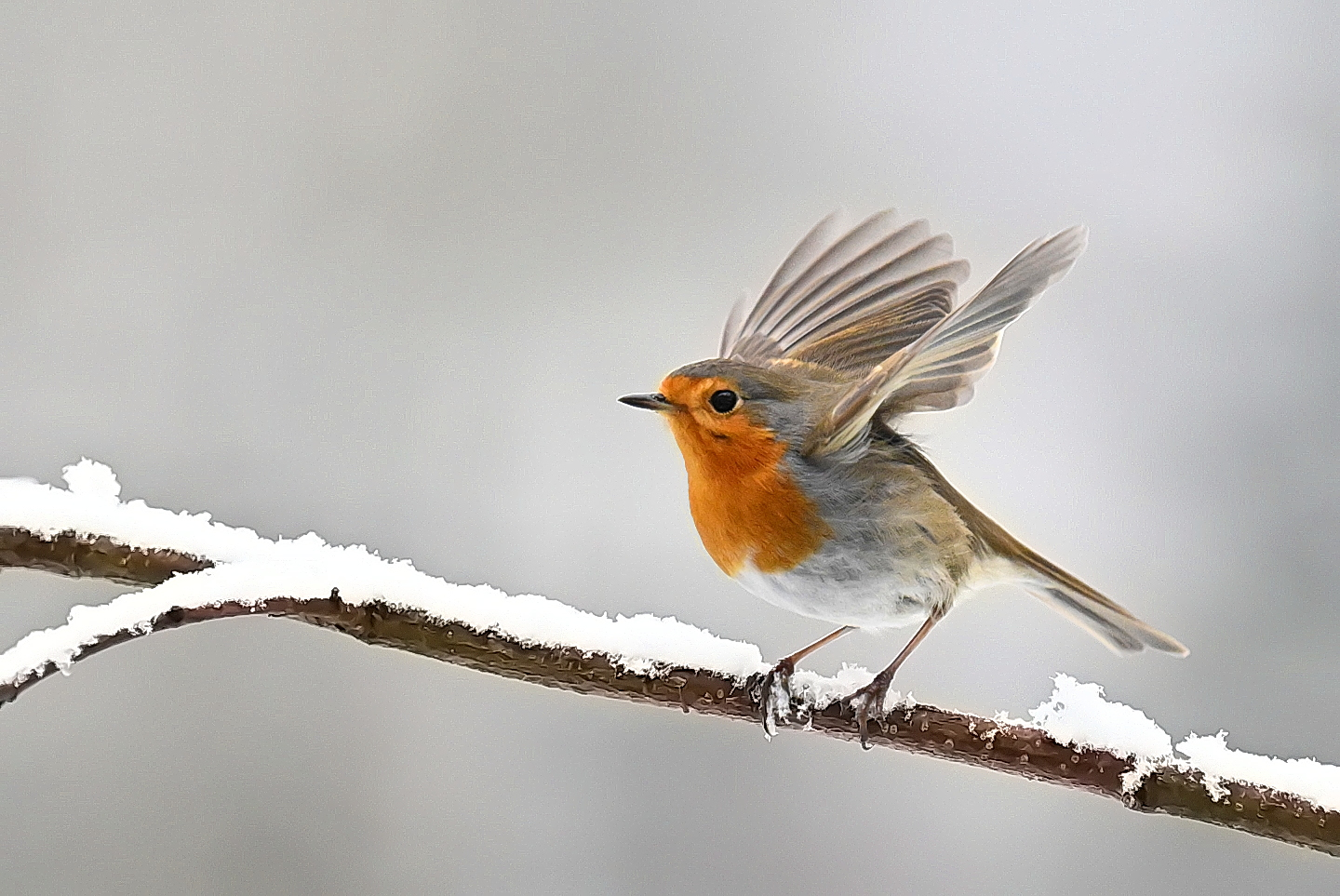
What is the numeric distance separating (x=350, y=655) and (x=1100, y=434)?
61.0 inches

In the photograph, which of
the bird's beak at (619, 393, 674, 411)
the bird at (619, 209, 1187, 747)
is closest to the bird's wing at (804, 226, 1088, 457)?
the bird at (619, 209, 1187, 747)

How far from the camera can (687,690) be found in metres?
0.74

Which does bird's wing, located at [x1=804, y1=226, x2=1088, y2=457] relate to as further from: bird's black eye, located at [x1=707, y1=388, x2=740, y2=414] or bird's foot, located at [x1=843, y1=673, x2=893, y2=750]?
bird's foot, located at [x1=843, y1=673, x2=893, y2=750]

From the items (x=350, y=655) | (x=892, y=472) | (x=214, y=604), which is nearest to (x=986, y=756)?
(x=892, y=472)

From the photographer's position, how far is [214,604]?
60cm

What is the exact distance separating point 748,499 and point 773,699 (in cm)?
15

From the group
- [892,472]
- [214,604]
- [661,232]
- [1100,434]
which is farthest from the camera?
[661,232]

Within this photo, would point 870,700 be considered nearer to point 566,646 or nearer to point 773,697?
point 773,697

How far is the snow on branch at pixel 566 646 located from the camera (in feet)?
2.11

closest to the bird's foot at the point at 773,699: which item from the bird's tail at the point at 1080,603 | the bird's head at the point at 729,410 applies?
the bird's head at the point at 729,410

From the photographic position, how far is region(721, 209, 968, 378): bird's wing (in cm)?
102

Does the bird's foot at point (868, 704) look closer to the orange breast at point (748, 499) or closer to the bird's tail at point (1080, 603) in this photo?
the orange breast at point (748, 499)

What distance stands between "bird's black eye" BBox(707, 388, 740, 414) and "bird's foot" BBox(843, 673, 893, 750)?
21cm

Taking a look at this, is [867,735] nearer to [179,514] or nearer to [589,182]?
[179,514]
